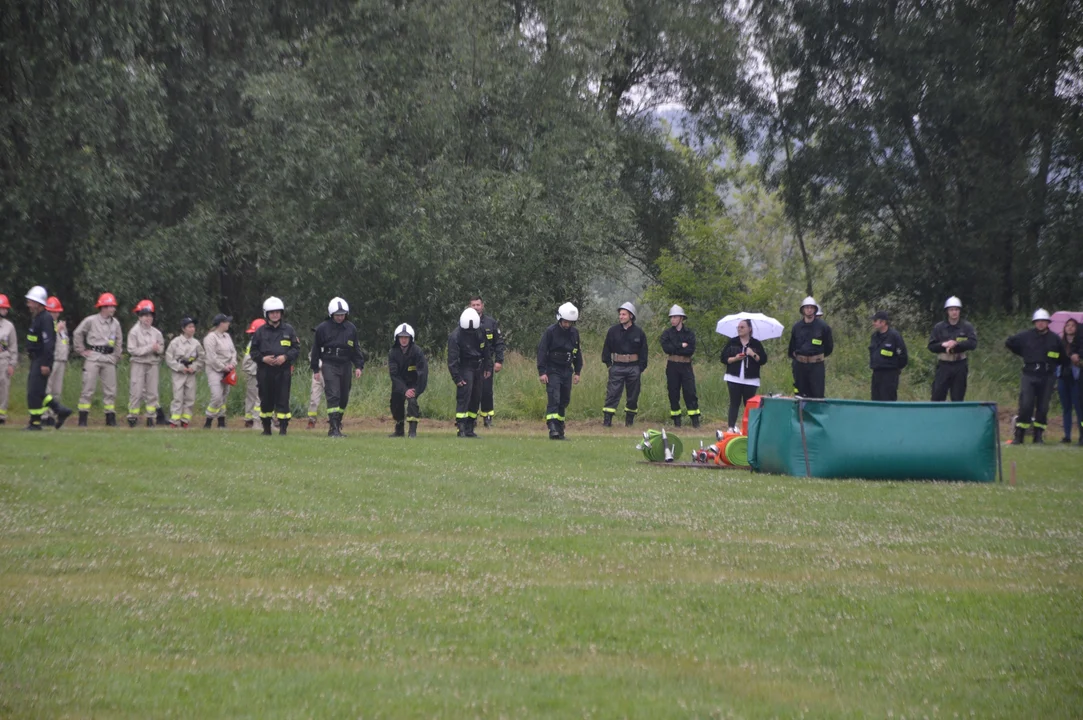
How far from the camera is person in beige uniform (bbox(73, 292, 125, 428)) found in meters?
23.7

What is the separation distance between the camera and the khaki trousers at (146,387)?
81.1 feet

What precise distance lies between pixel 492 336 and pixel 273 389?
439 centimetres

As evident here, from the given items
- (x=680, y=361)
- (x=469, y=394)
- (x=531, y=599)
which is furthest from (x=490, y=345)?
(x=531, y=599)

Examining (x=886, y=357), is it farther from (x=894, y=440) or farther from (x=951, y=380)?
(x=894, y=440)

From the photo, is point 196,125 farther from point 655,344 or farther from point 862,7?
point 862,7

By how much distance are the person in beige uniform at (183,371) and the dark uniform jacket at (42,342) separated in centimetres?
287

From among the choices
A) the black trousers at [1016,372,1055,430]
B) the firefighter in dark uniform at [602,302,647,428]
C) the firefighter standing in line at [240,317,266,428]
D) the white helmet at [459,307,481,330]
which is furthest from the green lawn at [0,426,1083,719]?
the firefighter standing in line at [240,317,266,428]

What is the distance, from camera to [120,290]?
32.7m

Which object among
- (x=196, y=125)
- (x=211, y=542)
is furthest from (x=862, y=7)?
(x=211, y=542)

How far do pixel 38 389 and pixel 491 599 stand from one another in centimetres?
1644

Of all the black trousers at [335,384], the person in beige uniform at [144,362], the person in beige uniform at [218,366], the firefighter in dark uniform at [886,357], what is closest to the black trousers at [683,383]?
the firefighter in dark uniform at [886,357]

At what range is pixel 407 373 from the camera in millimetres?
22953

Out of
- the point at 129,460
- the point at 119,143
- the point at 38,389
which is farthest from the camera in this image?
the point at 119,143

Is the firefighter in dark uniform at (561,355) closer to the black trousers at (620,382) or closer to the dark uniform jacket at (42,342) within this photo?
the black trousers at (620,382)
